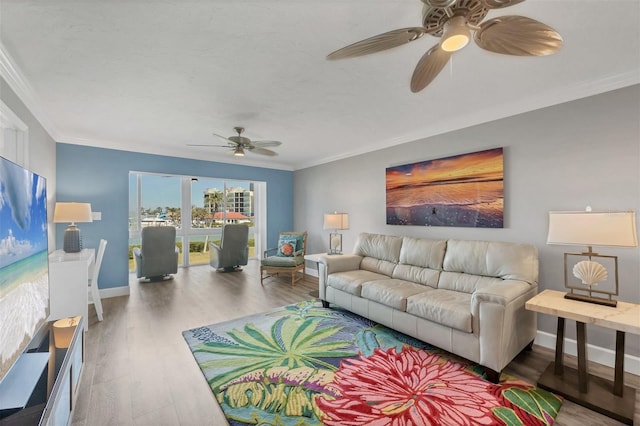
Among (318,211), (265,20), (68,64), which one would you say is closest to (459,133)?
(265,20)

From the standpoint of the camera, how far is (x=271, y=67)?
2215mm

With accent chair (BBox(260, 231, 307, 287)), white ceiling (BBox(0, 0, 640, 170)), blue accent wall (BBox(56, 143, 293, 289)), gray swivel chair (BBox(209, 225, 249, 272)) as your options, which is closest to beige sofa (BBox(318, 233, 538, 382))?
accent chair (BBox(260, 231, 307, 287))

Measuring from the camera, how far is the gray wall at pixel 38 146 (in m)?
2.31

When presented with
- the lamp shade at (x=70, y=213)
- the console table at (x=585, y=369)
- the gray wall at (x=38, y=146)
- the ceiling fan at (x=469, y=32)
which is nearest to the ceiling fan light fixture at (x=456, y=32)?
the ceiling fan at (x=469, y=32)

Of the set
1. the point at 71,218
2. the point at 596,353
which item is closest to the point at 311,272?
the point at 71,218

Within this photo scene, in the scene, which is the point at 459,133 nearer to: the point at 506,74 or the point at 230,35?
the point at 506,74

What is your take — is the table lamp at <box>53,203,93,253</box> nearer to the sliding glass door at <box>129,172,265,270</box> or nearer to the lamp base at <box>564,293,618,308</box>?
the sliding glass door at <box>129,172,265,270</box>

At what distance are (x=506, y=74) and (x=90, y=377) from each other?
4154 mm

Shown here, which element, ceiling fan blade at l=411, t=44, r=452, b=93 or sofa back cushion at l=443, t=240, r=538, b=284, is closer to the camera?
ceiling fan blade at l=411, t=44, r=452, b=93

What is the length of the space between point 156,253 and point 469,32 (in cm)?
538

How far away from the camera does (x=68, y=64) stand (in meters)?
2.14

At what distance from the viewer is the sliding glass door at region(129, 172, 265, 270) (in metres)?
5.83

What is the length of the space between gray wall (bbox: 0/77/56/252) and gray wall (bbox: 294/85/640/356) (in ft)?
13.8

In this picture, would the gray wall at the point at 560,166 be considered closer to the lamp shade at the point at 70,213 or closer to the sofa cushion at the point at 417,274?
the sofa cushion at the point at 417,274
